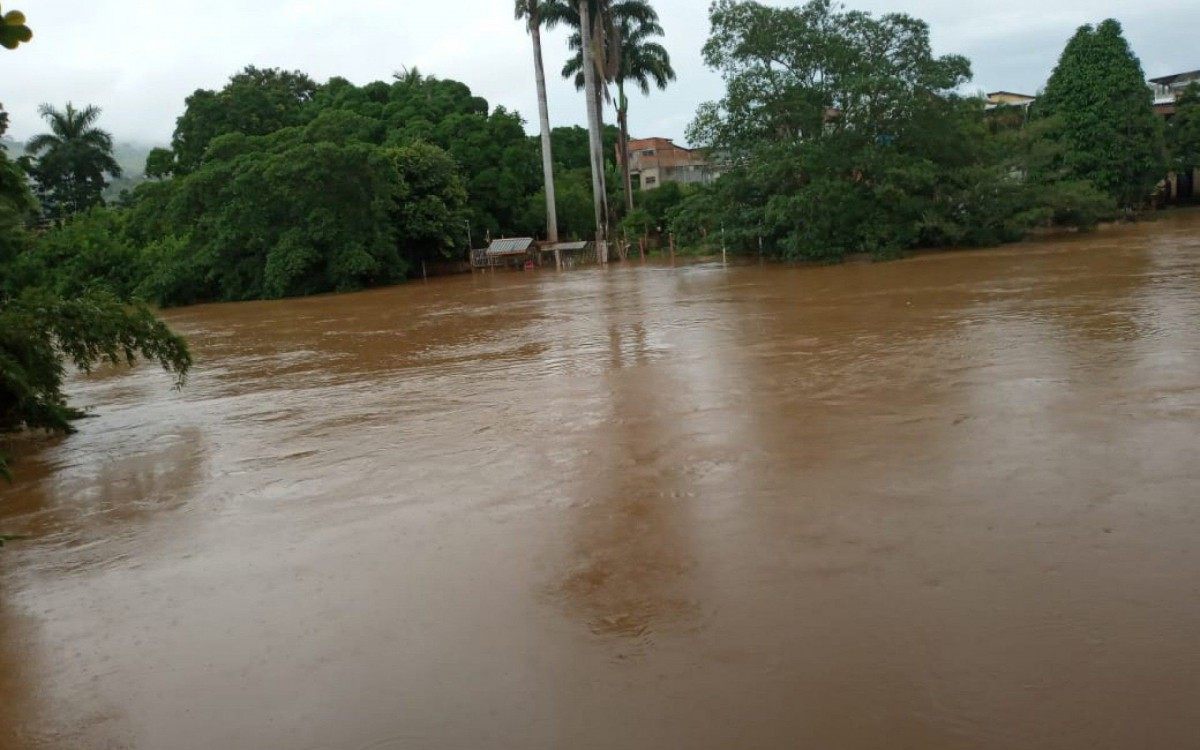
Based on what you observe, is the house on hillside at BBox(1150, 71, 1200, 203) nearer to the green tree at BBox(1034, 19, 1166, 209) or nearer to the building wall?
the green tree at BBox(1034, 19, 1166, 209)

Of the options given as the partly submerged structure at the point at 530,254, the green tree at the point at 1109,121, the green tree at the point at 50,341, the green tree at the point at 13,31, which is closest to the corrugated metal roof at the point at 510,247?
the partly submerged structure at the point at 530,254

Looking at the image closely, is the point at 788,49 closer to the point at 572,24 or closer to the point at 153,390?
the point at 572,24

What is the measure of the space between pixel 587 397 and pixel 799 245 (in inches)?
777

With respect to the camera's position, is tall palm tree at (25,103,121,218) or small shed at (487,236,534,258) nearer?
small shed at (487,236,534,258)

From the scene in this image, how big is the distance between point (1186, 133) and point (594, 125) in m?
23.3

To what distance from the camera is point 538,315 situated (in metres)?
19.8

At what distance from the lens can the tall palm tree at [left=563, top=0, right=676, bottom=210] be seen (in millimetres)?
40531

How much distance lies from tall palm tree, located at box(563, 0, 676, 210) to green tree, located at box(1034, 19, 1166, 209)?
16.1 meters

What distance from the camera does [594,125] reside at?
3819 centimetres

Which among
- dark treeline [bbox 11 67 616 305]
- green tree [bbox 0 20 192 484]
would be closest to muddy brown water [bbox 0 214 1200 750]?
green tree [bbox 0 20 192 484]

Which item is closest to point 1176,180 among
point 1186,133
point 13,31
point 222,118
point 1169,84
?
point 1186,133

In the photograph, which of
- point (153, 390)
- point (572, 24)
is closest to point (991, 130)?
point (572, 24)

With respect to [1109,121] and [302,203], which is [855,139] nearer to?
[1109,121]

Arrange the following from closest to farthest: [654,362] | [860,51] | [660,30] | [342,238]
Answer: [654,362]
[860,51]
[342,238]
[660,30]
